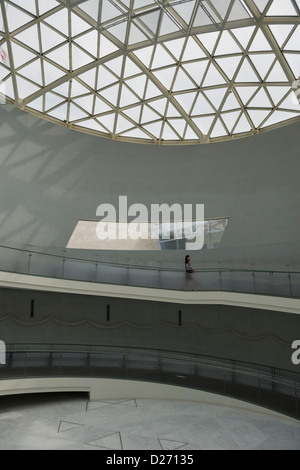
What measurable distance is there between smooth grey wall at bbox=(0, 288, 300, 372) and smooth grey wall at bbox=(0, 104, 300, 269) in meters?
3.45

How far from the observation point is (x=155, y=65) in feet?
77.3

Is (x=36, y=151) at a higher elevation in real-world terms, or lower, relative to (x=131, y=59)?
lower

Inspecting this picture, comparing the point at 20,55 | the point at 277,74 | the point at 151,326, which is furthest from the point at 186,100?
the point at 151,326

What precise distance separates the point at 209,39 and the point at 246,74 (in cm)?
343

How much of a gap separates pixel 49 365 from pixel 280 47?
72.5 feet

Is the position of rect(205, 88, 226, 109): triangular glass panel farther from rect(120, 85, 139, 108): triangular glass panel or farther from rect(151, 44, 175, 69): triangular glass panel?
rect(120, 85, 139, 108): triangular glass panel

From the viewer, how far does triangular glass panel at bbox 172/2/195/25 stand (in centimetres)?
1847

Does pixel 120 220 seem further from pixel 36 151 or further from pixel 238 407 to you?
pixel 238 407

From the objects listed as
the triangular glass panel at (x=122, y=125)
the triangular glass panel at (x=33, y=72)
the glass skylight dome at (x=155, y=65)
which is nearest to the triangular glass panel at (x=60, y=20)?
the glass skylight dome at (x=155, y=65)

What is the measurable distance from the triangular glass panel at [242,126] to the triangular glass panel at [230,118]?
327 millimetres

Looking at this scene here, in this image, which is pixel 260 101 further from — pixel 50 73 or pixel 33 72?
pixel 33 72

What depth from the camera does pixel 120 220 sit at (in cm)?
2577

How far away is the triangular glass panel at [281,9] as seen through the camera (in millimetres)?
17333
